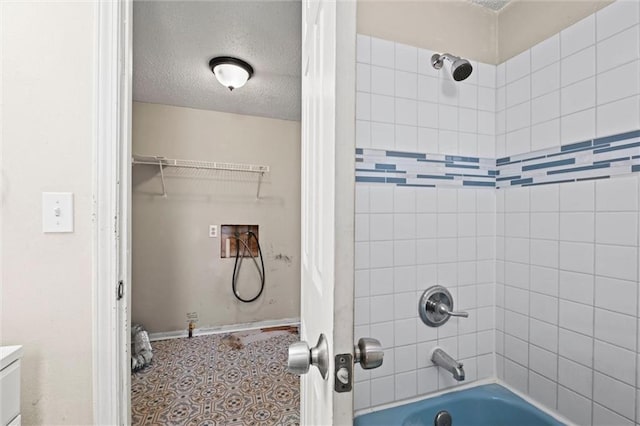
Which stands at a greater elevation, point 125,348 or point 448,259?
point 448,259

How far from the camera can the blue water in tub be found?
1.29 meters

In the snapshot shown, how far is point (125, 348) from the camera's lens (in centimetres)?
94

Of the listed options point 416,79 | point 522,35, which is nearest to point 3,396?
point 416,79

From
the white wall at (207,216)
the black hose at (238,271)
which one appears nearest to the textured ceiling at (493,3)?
the white wall at (207,216)

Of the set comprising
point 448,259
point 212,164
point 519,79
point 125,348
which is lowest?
point 125,348

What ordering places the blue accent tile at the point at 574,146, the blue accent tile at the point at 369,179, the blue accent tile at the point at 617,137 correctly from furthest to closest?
the blue accent tile at the point at 369,179
the blue accent tile at the point at 574,146
the blue accent tile at the point at 617,137

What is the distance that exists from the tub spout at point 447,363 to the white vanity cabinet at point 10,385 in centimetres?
147

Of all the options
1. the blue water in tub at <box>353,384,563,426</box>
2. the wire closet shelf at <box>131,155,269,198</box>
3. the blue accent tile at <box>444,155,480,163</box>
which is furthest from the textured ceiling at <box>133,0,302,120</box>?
the blue water in tub at <box>353,384,563,426</box>

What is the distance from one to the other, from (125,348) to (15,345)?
0.27m

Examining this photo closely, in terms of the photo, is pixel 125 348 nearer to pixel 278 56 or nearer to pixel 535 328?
pixel 535 328

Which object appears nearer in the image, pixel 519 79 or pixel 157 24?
pixel 519 79

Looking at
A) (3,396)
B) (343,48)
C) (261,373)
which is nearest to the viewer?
(343,48)

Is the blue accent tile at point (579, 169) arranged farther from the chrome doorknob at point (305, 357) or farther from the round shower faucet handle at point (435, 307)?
the chrome doorknob at point (305, 357)

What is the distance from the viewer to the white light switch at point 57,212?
858 mm
